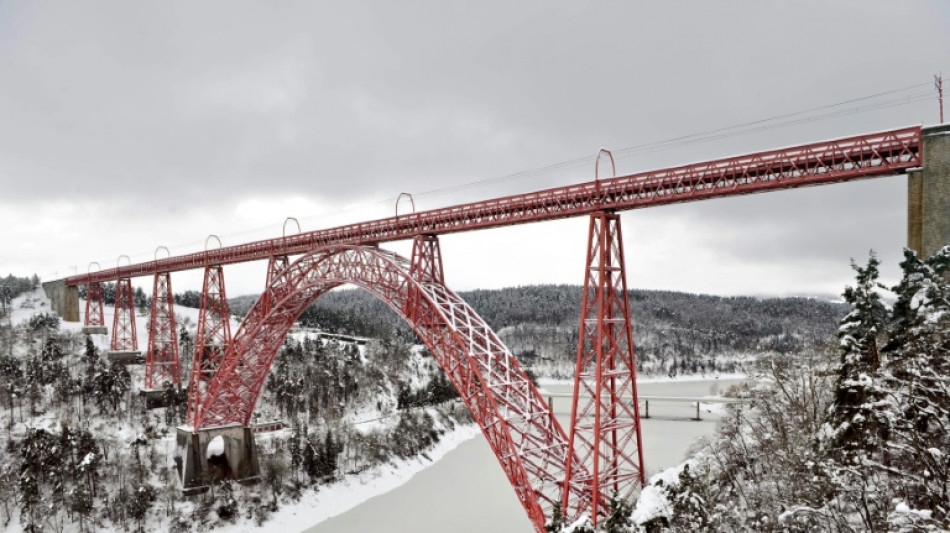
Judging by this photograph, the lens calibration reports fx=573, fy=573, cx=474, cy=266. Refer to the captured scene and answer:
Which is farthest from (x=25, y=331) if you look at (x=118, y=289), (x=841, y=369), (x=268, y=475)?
(x=841, y=369)

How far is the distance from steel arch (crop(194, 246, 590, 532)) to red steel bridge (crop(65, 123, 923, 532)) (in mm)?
46

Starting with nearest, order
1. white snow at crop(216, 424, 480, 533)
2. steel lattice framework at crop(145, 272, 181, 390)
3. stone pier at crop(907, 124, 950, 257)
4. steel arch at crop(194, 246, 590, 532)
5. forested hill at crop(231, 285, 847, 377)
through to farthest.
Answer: stone pier at crop(907, 124, 950, 257)
steel arch at crop(194, 246, 590, 532)
white snow at crop(216, 424, 480, 533)
steel lattice framework at crop(145, 272, 181, 390)
forested hill at crop(231, 285, 847, 377)

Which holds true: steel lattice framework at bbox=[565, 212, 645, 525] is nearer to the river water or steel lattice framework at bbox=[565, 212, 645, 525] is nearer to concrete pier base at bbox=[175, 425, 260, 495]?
the river water

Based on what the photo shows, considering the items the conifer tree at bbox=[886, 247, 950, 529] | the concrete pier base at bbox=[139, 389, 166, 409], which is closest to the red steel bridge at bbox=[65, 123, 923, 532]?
the conifer tree at bbox=[886, 247, 950, 529]

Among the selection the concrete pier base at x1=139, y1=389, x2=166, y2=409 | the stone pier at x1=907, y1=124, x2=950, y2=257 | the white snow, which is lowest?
the white snow

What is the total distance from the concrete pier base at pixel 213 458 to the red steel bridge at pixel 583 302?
2222mm

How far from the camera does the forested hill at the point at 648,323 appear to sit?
88812 mm

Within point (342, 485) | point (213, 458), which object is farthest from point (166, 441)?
point (342, 485)

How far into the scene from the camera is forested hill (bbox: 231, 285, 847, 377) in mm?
88812

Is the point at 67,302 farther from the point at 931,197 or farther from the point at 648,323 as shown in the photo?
the point at 648,323

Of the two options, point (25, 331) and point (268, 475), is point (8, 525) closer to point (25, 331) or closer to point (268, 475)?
point (268, 475)

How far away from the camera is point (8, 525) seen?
24.6m

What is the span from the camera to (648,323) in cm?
12244

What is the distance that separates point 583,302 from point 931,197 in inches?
242
